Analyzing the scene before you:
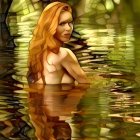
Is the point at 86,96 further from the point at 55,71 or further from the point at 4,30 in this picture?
the point at 4,30

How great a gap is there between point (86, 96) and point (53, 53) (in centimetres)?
29

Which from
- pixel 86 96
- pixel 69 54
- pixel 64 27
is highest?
pixel 64 27

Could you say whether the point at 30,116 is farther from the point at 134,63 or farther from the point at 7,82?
the point at 134,63

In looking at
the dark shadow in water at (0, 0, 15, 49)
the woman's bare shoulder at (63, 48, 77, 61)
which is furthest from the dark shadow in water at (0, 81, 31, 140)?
the dark shadow in water at (0, 0, 15, 49)

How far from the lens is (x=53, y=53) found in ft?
5.96

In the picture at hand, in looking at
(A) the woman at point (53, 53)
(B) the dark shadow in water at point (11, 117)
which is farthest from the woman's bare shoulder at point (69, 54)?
(B) the dark shadow in water at point (11, 117)

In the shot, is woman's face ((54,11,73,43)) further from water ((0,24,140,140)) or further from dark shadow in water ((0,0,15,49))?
dark shadow in water ((0,0,15,49))

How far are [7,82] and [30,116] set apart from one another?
1.82 feet

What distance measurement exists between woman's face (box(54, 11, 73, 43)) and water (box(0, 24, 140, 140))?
0.21ft

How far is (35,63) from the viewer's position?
73.0 inches

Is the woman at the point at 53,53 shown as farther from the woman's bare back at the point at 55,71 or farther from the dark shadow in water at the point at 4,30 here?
the dark shadow in water at the point at 4,30

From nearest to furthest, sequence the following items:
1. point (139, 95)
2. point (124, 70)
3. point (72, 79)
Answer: point (139, 95)
point (72, 79)
point (124, 70)

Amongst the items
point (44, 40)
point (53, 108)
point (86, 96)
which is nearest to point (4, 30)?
point (44, 40)

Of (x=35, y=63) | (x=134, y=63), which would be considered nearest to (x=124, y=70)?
(x=134, y=63)
